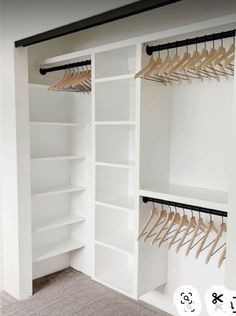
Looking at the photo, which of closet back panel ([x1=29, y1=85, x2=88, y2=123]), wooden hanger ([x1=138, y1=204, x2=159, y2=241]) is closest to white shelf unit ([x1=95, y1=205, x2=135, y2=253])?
wooden hanger ([x1=138, y1=204, x2=159, y2=241])

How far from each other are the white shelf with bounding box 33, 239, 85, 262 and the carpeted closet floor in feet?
1.02

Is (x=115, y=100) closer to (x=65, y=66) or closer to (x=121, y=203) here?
(x=65, y=66)

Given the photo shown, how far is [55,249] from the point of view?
126 inches

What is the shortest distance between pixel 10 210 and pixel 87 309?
1085 mm

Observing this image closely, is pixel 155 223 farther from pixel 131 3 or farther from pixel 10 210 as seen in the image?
pixel 131 3

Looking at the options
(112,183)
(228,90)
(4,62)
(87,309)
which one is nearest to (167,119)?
(228,90)

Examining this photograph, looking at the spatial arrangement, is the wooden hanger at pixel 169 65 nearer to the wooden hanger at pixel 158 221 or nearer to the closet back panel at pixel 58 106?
the wooden hanger at pixel 158 221

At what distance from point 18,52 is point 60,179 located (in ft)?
4.38

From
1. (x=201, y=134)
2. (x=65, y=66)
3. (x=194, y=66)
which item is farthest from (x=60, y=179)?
(x=194, y=66)

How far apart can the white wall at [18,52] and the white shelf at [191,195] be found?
1167 mm

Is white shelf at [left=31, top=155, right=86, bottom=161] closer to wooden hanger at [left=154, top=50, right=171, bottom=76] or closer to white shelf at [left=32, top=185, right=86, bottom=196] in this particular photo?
white shelf at [left=32, top=185, right=86, bottom=196]

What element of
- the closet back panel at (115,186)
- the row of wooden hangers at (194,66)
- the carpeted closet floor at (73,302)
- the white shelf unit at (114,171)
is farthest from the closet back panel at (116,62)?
the carpeted closet floor at (73,302)

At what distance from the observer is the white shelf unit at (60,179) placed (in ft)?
10.3

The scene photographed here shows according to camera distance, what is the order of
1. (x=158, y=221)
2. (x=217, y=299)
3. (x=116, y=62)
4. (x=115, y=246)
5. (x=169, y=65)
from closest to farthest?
(x=217, y=299)
(x=169, y=65)
(x=158, y=221)
(x=115, y=246)
(x=116, y=62)
